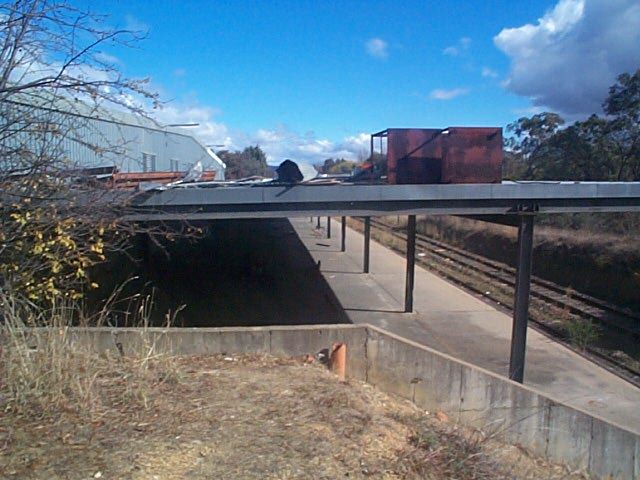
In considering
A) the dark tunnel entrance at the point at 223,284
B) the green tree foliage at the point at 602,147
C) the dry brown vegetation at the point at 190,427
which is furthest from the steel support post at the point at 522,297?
the green tree foliage at the point at 602,147

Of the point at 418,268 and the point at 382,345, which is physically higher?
the point at 382,345

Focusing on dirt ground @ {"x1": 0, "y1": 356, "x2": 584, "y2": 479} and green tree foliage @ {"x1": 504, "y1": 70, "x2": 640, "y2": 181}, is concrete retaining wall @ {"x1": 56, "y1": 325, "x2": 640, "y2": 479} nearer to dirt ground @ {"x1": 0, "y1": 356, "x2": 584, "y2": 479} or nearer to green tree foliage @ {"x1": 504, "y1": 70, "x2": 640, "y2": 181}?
dirt ground @ {"x1": 0, "y1": 356, "x2": 584, "y2": 479}

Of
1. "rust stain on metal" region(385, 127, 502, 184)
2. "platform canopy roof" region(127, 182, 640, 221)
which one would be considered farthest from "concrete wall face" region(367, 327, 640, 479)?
"rust stain on metal" region(385, 127, 502, 184)

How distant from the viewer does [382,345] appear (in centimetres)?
730

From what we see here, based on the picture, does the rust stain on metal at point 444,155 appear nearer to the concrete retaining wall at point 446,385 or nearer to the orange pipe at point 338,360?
the concrete retaining wall at point 446,385

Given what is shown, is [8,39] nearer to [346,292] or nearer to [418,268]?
[346,292]

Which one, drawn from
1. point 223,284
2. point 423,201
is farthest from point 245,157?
point 423,201

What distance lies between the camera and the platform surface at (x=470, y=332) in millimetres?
11188

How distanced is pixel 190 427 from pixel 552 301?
1845 centimetres

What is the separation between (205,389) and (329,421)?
1.18 metres

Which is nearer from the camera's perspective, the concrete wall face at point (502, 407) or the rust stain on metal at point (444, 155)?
the concrete wall face at point (502, 407)

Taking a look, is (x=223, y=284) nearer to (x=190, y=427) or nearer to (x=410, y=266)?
(x=410, y=266)

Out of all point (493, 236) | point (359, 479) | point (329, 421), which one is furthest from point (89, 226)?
point (493, 236)

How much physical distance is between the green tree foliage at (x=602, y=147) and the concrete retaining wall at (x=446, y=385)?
30110mm
